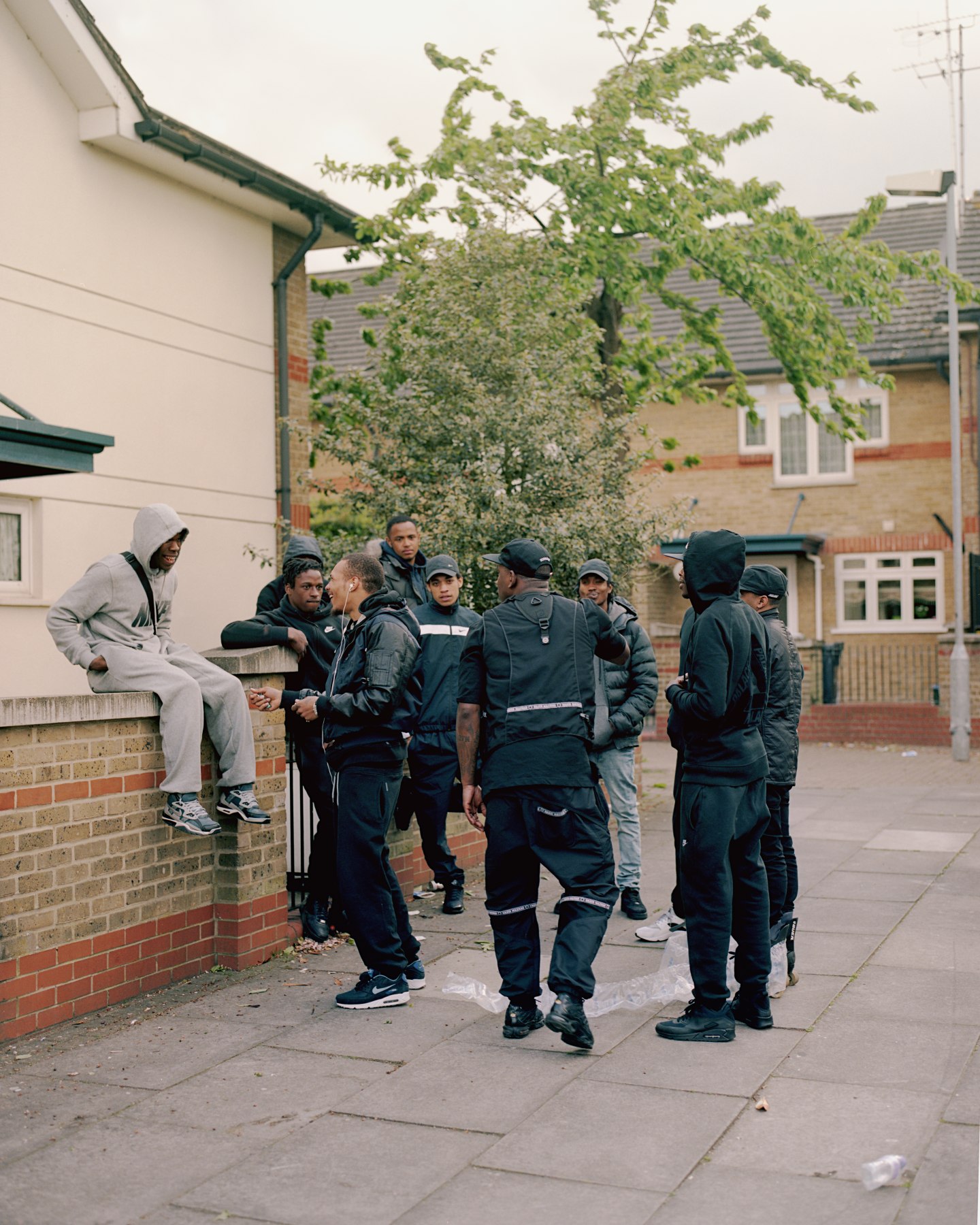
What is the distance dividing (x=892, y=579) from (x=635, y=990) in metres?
20.6

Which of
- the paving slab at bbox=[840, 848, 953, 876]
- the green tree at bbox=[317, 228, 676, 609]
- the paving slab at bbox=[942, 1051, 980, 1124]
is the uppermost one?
the green tree at bbox=[317, 228, 676, 609]

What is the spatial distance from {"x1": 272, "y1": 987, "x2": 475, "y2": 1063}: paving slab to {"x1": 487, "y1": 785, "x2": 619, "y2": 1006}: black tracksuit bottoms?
0.35 meters

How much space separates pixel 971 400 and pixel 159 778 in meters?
20.4

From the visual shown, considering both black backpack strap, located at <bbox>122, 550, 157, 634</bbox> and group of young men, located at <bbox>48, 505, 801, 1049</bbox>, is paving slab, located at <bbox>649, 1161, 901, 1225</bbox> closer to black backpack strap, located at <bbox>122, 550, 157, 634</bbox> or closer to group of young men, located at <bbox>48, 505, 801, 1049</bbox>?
Answer: group of young men, located at <bbox>48, 505, 801, 1049</bbox>

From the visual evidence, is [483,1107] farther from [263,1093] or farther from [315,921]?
[315,921]

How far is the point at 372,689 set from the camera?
18.6 feet

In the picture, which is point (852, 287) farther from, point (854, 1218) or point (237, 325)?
point (854, 1218)

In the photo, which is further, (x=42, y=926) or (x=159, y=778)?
(x=159, y=778)

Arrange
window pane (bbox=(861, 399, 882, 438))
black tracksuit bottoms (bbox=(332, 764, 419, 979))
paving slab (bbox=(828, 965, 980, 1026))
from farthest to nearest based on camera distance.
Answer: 1. window pane (bbox=(861, 399, 882, 438))
2. black tracksuit bottoms (bbox=(332, 764, 419, 979))
3. paving slab (bbox=(828, 965, 980, 1026))

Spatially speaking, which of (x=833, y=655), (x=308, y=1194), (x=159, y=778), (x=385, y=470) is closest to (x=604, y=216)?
(x=385, y=470)

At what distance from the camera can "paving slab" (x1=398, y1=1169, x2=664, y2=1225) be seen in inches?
142

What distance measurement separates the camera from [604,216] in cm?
1509

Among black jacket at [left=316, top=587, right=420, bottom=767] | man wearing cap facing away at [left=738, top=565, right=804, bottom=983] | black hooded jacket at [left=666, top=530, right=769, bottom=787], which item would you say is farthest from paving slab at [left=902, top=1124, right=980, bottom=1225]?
black jacket at [left=316, top=587, right=420, bottom=767]

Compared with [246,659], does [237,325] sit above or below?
above
